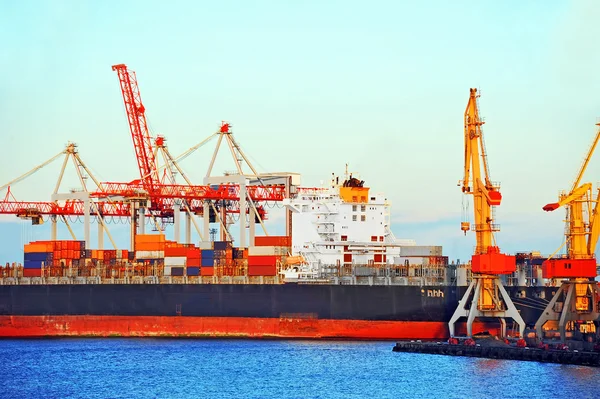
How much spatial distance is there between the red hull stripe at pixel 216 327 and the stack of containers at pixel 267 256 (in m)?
2.87

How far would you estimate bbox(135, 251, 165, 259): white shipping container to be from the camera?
7250cm

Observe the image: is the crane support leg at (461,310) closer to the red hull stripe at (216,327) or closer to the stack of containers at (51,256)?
the red hull stripe at (216,327)

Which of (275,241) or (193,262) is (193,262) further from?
(275,241)

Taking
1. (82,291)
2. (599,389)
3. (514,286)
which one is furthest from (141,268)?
(599,389)

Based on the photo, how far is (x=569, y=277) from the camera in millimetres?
54750

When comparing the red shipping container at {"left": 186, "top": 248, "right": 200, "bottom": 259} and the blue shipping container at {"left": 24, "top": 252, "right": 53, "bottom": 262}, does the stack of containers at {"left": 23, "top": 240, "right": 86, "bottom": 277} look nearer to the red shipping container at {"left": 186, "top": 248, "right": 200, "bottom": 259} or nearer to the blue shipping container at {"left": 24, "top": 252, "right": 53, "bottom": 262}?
the blue shipping container at {"left": 24, "top": 252, "right": 53, "bottom": 262}

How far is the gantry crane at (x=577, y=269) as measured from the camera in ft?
179

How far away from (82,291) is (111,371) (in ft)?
65.2

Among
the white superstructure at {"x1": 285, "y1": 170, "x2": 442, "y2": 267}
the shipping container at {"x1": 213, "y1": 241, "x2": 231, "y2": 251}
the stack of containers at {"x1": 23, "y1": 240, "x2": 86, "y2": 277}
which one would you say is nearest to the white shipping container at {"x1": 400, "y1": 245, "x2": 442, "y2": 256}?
the white superstructure at {"x1": 285, "y1": 170, "x2": 442, "y2": 267}

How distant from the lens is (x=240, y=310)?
2589 inches

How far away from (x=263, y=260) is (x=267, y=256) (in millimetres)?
345

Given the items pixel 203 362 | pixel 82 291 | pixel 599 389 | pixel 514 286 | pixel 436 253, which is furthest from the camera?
pixel 82 291

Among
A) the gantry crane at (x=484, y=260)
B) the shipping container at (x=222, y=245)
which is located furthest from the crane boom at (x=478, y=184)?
the shipping container at (x=222, y=245)

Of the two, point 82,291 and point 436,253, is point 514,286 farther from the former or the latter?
point 82,291
